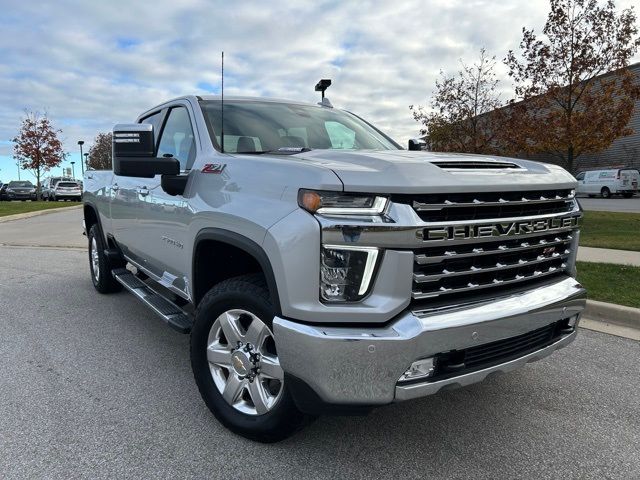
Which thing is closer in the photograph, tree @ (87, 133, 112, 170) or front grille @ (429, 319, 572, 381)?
front grille @ (429, 319, 572, 381)

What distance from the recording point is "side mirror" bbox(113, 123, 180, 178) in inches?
122

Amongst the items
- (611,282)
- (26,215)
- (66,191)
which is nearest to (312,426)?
(611,282)

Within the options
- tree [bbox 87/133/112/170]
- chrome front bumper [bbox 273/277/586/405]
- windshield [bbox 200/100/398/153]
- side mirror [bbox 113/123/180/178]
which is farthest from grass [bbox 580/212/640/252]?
tree [bbox 87/133/112/170]

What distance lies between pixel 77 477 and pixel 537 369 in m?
3.06

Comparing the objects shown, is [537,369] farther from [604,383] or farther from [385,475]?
[385,475]

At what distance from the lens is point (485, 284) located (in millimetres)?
2561

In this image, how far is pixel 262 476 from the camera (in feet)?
8.26

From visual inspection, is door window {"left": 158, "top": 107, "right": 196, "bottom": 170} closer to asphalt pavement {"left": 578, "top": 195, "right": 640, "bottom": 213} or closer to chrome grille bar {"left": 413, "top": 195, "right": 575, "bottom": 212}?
chrome grille bar {"left": 413, "top": 195, "right": 575, "bottom": 212}

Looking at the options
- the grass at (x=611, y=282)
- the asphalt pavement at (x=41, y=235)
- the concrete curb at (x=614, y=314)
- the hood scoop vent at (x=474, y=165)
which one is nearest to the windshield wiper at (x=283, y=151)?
the hood scoop vent at (x=474, y=165)

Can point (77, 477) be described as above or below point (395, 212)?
below

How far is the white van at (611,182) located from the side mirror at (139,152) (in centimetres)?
3097

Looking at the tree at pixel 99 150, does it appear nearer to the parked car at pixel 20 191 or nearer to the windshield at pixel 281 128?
the parked car at pixel 20 191

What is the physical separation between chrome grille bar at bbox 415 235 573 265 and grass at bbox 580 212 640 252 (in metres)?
6.98

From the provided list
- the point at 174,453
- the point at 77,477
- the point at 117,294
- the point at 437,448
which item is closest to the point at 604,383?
the point at 437,448
